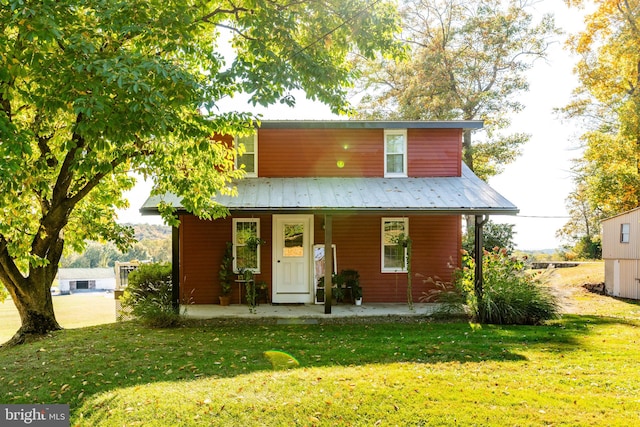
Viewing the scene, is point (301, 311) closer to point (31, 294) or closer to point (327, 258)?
point (327, 258)

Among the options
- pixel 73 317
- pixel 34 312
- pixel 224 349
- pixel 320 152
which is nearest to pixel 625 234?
pixel 320 152

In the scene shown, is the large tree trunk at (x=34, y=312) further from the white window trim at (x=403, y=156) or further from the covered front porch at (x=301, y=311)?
the white window trim at (x=403, y=156)

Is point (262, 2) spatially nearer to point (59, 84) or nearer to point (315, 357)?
point (59, 84)

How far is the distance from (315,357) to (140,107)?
4549mm

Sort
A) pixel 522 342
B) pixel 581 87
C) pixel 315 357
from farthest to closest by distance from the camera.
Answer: pixel 581 87 → pixel 522 342 → pixel 315 357

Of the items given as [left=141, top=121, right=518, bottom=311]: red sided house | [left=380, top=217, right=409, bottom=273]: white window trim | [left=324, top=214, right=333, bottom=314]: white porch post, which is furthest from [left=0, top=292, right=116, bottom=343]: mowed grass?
[left=380, top=217, right=409, bottom=273]: white window trim

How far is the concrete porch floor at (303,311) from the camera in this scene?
1120cm

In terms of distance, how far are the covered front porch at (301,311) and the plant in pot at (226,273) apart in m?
0.28

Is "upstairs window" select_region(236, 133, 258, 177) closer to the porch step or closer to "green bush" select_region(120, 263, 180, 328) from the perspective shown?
"green bush" select_region(120, 263, 180, 328)

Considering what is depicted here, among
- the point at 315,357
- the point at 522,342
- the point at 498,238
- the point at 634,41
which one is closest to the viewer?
the point at 315,357

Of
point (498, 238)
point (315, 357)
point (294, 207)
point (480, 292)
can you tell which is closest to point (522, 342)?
point (480, 292)

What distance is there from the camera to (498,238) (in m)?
21.6

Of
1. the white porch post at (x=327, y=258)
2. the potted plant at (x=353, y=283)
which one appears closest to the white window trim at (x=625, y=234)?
the potted plant at (x=353, y=283)

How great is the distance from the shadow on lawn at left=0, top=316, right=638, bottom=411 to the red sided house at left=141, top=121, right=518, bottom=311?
242 cm
